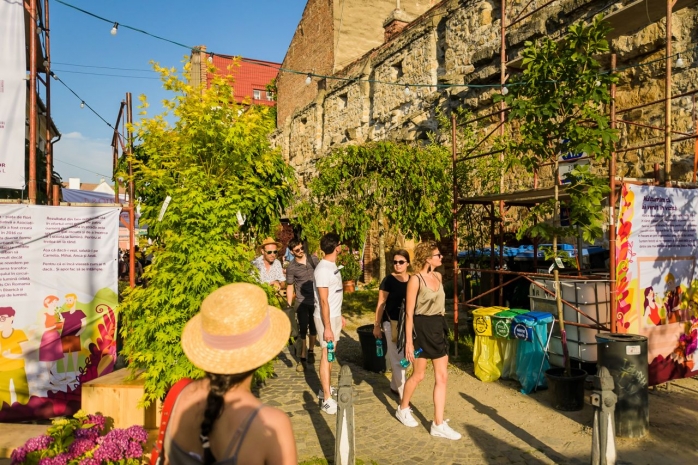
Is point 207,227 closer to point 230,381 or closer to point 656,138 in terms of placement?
point 230,381

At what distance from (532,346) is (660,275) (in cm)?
175

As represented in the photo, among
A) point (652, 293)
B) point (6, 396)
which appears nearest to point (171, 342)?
point (6, 396)

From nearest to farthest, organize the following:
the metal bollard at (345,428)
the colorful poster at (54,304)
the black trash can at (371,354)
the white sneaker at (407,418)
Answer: the metal bollard at (345,428) → the white sneaker at (407,418) → the colorful poster at (54,304) → the black trash can at (371,354)

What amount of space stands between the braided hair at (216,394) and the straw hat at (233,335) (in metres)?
0.03

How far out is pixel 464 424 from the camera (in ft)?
17.5

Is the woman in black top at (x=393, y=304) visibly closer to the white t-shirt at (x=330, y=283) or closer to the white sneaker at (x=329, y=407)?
the white t-shirt at (x=330, y=283)

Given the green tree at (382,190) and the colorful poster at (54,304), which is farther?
the green tree at (382,190)

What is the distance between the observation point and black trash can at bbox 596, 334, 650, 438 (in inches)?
189

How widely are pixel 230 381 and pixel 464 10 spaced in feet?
49.2

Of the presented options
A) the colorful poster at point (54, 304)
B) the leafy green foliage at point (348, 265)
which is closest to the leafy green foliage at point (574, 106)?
the colorful poster at point (54, 304)

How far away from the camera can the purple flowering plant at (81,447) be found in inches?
126

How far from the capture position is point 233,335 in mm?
1905

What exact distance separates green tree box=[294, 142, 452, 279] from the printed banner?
18.3ft

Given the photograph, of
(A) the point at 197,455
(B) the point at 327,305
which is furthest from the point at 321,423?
(A) the point at 197,455
